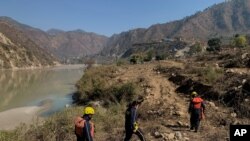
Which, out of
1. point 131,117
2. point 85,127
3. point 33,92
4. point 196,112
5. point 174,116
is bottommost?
point 33,92

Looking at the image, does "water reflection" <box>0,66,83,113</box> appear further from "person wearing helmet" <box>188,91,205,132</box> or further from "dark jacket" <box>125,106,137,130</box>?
"dark jacket" <box>125,106,137,130</box>

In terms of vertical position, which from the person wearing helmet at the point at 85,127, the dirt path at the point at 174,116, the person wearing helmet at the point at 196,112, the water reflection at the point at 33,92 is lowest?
the water reflection at the point at 33,92

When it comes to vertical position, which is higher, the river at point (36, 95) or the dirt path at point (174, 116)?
the dirt path at point (174, 116)

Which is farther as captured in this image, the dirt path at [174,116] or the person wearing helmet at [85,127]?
the dirt path at [174,116]

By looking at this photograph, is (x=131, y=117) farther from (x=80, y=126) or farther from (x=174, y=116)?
(x=174, y=116)

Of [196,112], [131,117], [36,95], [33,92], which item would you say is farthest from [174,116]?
[33,92]

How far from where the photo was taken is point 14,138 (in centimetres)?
1562

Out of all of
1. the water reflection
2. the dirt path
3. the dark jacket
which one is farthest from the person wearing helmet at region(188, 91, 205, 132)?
the water reflection

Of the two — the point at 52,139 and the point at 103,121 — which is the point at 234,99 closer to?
the point at 103,121

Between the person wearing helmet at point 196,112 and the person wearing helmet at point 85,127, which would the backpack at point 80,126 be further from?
the person wearing helmet at point 196,112

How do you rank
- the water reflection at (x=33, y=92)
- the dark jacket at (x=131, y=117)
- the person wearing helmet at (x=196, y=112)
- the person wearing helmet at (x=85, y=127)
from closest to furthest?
1. the person wearing helmet at (x=85, y=127)
2. the dark jacket at (x=131, y=117)
3. the person wearing helmet at (x=196, y=112)
4. the water reflection at (x=33, y=92)

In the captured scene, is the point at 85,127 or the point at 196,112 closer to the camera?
the point at 85,127

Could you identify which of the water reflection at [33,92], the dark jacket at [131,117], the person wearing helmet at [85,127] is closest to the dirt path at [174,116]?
the dark jacket at [131,117]

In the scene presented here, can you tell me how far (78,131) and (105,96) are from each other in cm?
2391
